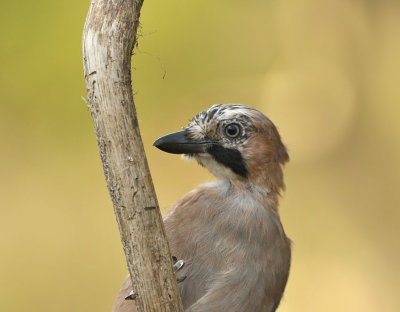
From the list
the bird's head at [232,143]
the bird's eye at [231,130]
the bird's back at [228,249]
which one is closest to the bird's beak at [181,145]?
the bird's head at [232,143]

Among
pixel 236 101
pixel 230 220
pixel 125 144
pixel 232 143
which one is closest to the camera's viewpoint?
pixel 125 144

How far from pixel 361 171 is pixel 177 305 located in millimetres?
4377

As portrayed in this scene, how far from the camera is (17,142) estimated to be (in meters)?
6.29

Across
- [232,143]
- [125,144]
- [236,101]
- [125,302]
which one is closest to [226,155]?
[232,143]

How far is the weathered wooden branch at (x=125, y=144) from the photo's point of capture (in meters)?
2.74

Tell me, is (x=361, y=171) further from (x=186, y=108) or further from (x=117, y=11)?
(x=117, y=11)

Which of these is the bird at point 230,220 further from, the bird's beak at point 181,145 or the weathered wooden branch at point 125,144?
the weathered wooden branch at point 125,144

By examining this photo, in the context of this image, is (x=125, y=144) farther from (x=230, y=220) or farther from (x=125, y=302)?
(x=125, y=302)

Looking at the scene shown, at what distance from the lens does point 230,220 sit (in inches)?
156

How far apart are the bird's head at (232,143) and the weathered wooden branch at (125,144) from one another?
117 cm

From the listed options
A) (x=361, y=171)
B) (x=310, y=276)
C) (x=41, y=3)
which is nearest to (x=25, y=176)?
(x=41, y=3)

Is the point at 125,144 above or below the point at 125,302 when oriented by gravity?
above

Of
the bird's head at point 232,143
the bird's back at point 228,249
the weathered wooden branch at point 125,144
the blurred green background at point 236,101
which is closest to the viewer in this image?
the weathered wooden branch at point 125,144

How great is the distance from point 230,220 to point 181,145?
494 mm
